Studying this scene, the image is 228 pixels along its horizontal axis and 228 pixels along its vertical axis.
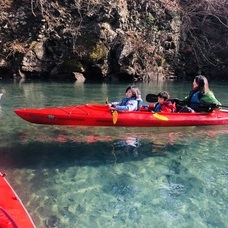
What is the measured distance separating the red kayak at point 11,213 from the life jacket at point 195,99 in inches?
218

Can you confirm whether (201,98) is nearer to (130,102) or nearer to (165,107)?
(165,107)

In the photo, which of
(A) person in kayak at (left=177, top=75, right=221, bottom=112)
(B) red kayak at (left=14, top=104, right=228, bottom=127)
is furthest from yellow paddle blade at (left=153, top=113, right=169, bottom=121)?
(A) person in kayak at (left=177, top=75, right=221, bottom=112)

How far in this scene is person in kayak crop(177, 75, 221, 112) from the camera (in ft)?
26.1

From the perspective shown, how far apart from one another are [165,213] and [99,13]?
63.0 feet

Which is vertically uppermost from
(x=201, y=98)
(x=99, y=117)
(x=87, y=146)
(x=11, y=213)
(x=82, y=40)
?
(x=82, y=40)

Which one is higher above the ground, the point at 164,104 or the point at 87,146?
the point at 164,104

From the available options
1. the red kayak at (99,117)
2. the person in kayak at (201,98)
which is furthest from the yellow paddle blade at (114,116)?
the person in kayak at (201,98)

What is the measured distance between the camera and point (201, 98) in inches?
318

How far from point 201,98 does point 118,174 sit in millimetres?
3681

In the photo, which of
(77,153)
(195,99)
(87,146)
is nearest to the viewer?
(77,153)

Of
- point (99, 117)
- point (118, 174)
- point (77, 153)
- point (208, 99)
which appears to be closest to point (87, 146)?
point (77, 153)

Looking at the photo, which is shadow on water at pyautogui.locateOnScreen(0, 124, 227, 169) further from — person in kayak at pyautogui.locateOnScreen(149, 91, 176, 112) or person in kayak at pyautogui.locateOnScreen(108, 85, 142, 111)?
person in kayak at pyautogui.locateOnScreen(108, 85, 142, 111)

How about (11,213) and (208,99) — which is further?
(208,99)

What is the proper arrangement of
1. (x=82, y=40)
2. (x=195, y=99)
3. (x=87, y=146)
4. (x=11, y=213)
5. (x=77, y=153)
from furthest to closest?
1. (x=82, y=40)
2. (x=195, y=99)
3. (x=87, y=146)
4. (x=77, y=153)
5. (x=11, y=213)
